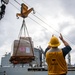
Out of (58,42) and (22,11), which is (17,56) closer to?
(22,11)

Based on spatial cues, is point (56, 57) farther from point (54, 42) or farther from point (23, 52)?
point (23, 52)

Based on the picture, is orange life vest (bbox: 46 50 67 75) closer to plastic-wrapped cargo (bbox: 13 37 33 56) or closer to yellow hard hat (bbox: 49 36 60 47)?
yellow hard hat (bbox: 49 36 60 47)

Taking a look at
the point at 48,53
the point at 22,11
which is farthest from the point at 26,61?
the point at 48,53

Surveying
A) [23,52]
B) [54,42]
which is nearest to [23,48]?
[23,52]

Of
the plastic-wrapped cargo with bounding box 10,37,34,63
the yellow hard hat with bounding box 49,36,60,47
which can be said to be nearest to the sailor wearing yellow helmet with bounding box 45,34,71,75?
the yellow hard hat with bounding box 49,36,60,47

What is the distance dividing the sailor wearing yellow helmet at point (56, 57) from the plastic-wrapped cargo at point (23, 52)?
5308 millimetres

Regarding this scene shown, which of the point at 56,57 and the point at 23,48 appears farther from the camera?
the point at 23,48

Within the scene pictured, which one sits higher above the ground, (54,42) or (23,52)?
(23,52)

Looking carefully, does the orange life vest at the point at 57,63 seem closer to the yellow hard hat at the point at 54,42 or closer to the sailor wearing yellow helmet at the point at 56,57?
the sailor wearing yellow helmet at the point at 56,57

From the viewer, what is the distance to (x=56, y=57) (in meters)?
3.97

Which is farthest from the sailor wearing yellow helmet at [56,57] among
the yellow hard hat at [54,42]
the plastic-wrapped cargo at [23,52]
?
the plastic-wrapped cargo at [23,52]

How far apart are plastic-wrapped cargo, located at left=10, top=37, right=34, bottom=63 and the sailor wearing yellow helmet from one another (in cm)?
531

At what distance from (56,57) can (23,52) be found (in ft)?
18.0

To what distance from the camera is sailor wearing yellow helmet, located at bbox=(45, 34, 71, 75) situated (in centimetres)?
395
